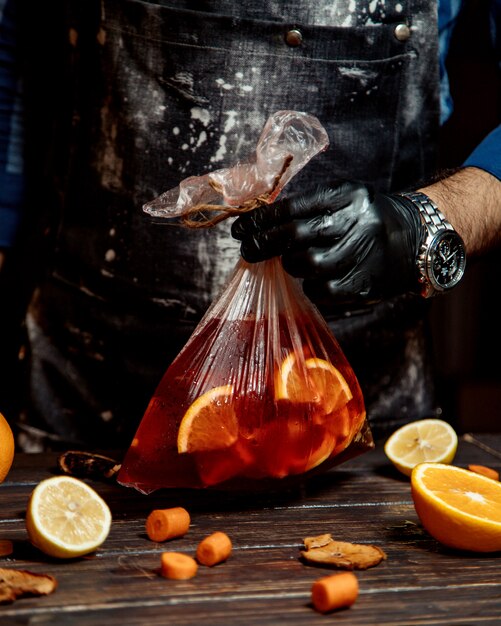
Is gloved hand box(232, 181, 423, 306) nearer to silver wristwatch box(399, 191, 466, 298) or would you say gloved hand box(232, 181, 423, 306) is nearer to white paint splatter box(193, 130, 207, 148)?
silver wristwatch box(399, 191, 466, 298)

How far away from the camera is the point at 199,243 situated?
128cm

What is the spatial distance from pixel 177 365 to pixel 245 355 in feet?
0.27

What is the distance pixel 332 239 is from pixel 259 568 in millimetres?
350

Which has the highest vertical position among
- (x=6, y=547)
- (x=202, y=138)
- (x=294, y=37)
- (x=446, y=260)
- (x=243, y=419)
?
(x=294, y=37)

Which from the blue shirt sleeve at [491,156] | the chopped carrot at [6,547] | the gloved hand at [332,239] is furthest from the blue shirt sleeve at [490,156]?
the chopped carrot at [6,547]

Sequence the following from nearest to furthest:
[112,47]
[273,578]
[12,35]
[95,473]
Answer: [273,578], [95,473], [112,47], [12,35]

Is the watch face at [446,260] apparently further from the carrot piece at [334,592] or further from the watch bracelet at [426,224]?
the carrot piece at [334,592]

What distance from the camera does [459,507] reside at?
86 centimetres

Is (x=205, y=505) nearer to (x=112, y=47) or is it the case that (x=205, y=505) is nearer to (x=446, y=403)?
(x=112, y=47)

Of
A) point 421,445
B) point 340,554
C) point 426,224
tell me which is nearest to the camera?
point 340,554

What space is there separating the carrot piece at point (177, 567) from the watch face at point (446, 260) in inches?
18.2

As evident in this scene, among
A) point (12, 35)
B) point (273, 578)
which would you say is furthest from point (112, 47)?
point (273, 578)

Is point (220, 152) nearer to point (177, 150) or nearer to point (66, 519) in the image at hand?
point (177, 150)

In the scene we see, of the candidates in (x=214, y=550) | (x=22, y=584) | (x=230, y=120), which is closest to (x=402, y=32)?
(x=230, y=120)
